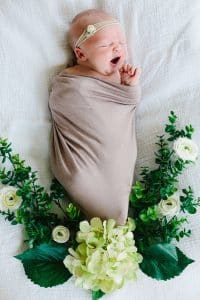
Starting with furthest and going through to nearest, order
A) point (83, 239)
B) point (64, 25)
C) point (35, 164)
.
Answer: point (64, 25)
point (35, 164)
point (83, 239)

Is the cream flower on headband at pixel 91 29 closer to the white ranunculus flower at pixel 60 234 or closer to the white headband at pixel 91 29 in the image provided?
the white headband at pixel 91 29

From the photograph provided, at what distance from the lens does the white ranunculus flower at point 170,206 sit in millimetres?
1118

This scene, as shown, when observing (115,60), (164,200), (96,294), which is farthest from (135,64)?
(96,294)

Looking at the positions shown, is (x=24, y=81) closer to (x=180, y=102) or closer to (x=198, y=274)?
(x=180, y=102)

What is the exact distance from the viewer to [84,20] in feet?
4.14

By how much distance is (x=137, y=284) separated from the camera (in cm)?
115

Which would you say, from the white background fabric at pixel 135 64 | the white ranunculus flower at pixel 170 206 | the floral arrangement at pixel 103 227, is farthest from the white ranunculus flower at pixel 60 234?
the white ranunculus flower at pixel 170 206

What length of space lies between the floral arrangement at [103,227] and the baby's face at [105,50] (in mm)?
223

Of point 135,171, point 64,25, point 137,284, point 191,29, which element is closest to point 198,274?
point 137,284

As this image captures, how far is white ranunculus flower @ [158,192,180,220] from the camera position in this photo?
1118 millimetres

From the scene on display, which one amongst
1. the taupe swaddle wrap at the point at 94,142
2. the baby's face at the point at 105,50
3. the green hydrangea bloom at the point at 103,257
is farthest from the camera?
the baby's face at the point at 105,50

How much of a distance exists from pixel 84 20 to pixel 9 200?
1.70 ft

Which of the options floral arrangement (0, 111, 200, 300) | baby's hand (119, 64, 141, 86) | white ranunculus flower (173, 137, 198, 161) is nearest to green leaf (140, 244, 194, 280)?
floral arrangement (0, 111, 200, 300)

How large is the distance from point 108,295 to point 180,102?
0.54 meters
